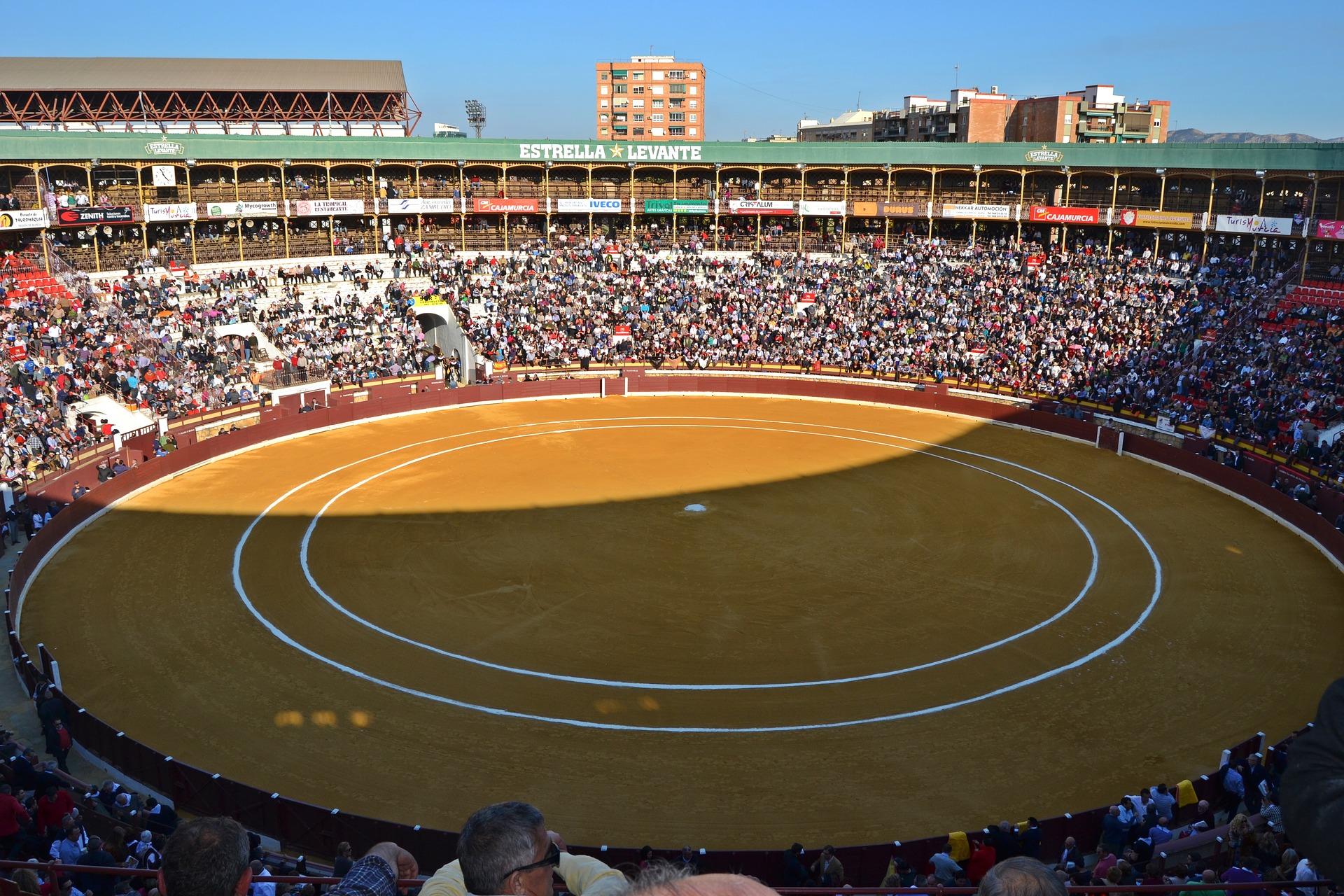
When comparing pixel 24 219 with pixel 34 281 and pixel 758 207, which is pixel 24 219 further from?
pixel 758 207

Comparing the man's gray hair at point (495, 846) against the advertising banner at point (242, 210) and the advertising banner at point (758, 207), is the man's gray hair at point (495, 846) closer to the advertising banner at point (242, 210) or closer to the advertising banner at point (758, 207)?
the advertising banner at point (242, 210)

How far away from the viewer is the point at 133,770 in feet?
58.1

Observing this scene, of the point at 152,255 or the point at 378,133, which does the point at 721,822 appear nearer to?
the point at 152,255

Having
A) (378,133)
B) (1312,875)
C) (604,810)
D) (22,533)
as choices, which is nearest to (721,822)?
(604,810)

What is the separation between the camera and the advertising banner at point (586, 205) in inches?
2643

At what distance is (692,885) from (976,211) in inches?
2617

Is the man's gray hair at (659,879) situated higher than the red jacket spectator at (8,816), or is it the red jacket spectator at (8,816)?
the man's gray hair at (659,879)

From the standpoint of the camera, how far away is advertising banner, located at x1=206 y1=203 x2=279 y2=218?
58.2 metres

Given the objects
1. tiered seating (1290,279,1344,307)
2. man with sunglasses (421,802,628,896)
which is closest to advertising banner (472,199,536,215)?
tiered seating (1290,279,1344,307)

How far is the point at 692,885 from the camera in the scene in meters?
2.30

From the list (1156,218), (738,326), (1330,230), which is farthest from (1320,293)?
(738,326)

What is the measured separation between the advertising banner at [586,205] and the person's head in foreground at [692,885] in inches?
2639

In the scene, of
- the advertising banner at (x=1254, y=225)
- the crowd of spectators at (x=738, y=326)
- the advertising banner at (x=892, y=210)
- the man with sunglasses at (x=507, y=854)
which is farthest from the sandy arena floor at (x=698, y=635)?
the advertising banner at (x=892, y=210)

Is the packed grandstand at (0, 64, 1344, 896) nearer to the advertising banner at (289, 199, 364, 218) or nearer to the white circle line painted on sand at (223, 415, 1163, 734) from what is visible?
the advertising banner at (289, 199, 364, 218)
